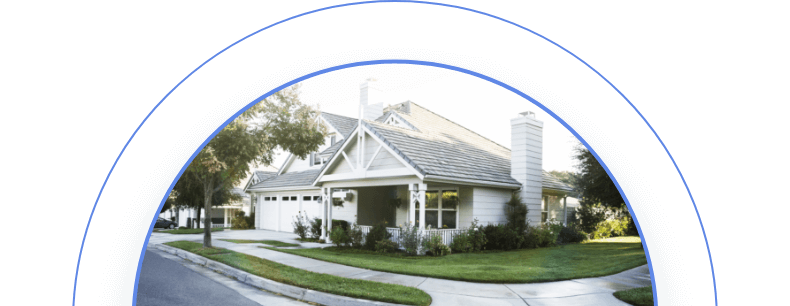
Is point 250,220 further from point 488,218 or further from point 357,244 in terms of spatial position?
point 488,218

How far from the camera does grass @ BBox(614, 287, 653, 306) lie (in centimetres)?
582

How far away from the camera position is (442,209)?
12.6 m

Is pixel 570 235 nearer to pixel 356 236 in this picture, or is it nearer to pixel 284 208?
pixel 356 236

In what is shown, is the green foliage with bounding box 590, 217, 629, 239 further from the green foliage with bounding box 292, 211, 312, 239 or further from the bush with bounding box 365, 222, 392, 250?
the green foliage with bounding box 292, 211, 312, 239

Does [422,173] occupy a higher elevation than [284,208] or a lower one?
higher

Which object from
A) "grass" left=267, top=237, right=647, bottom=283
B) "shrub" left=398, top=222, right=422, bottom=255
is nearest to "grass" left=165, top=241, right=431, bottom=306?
"grass" left=267, top=237, right=647, bottom=283

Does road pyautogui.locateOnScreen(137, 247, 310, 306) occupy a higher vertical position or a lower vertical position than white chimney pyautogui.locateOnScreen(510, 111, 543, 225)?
lower

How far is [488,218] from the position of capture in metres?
12.4

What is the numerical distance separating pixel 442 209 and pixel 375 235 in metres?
2.14


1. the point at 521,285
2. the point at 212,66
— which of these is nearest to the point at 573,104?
the point at 212,66

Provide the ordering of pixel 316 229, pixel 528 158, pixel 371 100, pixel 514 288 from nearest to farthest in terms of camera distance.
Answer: pixel 514 288
pixel 528 158
pixel 316 229
pixel 371 100

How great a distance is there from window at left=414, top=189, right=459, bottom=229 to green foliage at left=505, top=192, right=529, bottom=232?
1.56 metres

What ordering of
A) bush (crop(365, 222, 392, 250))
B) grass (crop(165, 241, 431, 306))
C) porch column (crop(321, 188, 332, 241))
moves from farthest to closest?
porch column (crop(321, 188, 332, 241)), bush (crop(365, 222, 392, 250)), grass (crop(165, 241, 431, 306))

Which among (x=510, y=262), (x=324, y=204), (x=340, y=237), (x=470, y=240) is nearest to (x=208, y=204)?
(x=340, y=237)
